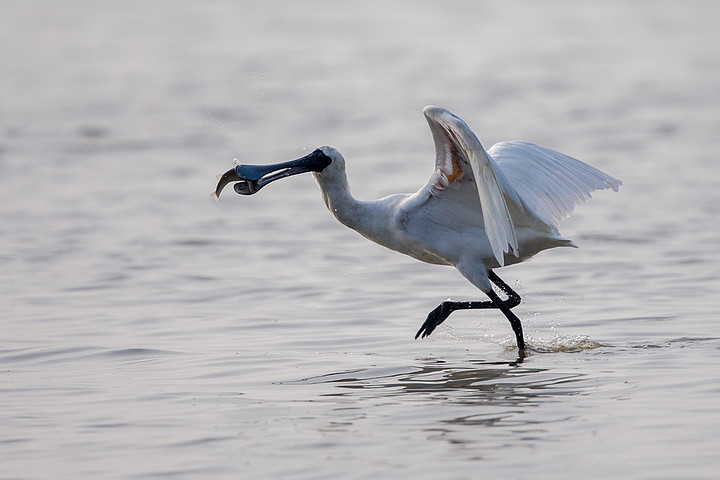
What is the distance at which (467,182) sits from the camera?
9180 millimetres

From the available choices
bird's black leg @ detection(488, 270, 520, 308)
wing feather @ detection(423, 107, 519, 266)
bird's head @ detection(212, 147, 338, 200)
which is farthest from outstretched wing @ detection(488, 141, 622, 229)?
bird's head @ detection(212, 147, 338, 200)

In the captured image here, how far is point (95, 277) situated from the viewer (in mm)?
12258

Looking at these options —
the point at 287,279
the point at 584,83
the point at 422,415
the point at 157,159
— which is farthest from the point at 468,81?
the point at 422,415

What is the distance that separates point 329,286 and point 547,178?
282 centimetres

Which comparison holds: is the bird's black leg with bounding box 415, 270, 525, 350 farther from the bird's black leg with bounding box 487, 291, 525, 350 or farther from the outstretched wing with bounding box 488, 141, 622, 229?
the outstretched wing with bounding box 488, 141, 622, 229

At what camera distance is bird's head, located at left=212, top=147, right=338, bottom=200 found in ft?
30.7

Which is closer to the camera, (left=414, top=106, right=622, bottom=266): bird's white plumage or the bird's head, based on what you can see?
(left=414, top=106, right=622, bottom=266): bird's white plumage

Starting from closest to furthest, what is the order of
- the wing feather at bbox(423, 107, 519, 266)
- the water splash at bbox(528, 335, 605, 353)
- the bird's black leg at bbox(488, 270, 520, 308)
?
the wing feather at bbox(423, 107, 519, 266), the water splash at bbox(528, 335, 605, 353), the bird's black leg at bbox(488, 270, 520, 308)

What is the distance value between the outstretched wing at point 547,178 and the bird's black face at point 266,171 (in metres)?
1.28

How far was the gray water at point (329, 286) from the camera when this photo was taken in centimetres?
697

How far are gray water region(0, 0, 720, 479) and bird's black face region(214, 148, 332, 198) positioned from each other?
1.17 metres

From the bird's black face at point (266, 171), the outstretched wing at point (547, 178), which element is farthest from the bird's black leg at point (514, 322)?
the bird's black face at point (266, 171)

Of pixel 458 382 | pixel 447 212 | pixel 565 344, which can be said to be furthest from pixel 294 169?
pixel 565 344

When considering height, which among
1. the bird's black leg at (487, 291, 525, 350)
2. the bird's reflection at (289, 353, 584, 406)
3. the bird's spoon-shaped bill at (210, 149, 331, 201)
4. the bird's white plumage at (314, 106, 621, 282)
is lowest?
the bird's reflection at (289, 353, 584, 406)
